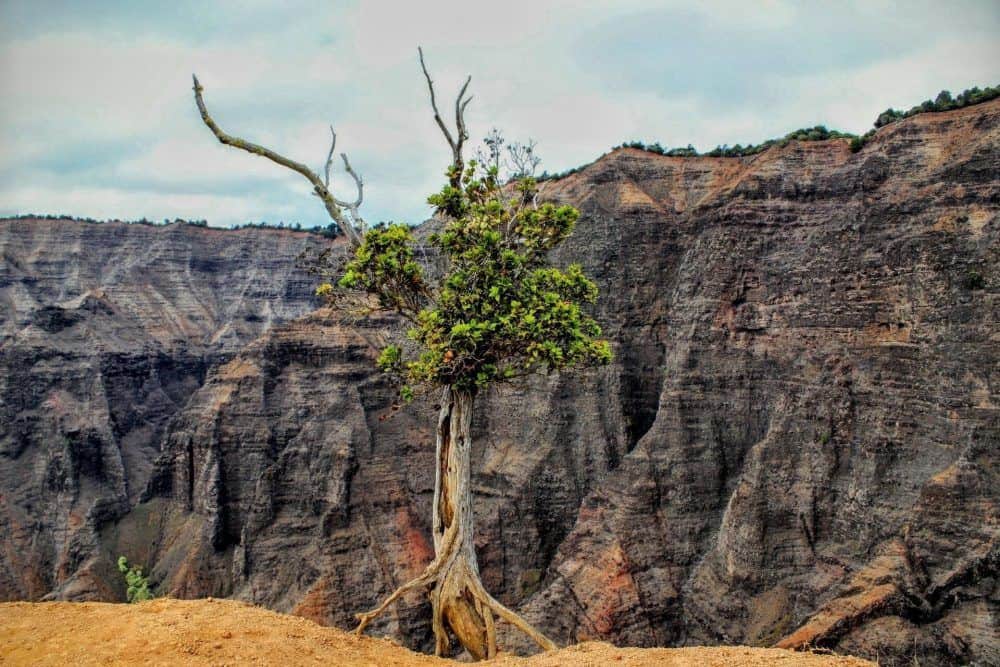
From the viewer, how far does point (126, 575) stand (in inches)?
1737

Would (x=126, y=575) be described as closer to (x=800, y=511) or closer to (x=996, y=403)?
A: (x=800, y=511)

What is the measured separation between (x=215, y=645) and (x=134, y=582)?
34844 mm

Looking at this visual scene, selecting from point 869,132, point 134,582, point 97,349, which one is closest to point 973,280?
point 869,132

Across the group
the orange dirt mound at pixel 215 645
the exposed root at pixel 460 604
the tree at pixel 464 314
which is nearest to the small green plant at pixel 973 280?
the tree at pixel 464 314

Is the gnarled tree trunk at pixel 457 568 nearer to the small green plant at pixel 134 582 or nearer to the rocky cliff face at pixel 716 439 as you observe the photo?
the rocky cliff face at pixel 716 439

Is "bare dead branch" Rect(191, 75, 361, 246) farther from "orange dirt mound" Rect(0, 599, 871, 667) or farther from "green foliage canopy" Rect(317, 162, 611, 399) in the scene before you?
"orange dirt mound" Rect(0, 599, 871, 667)

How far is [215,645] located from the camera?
11922mm

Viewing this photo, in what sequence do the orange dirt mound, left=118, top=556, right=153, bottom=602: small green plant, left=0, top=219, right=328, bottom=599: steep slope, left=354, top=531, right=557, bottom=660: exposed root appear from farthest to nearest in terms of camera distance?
left=0, top=219, right=328, bottom=599: steep slope, left=118, top=556, right=153, bottom=602: small green plant, left=354, top=531, right=557, bottom=660: exposed root, the orange dirt mound

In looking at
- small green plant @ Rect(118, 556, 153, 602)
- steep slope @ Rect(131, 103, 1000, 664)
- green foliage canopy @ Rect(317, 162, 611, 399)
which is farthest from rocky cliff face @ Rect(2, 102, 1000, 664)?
green foliage canopy @ Rect(317, 162, 611, 399)

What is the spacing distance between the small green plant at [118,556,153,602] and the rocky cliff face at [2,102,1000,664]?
3.56ft

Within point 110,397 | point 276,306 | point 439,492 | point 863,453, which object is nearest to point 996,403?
point 863,453

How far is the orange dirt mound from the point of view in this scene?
11.5m

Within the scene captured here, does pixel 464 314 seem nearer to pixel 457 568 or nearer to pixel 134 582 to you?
pixel 457 568

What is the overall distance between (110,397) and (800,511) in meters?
52.9
